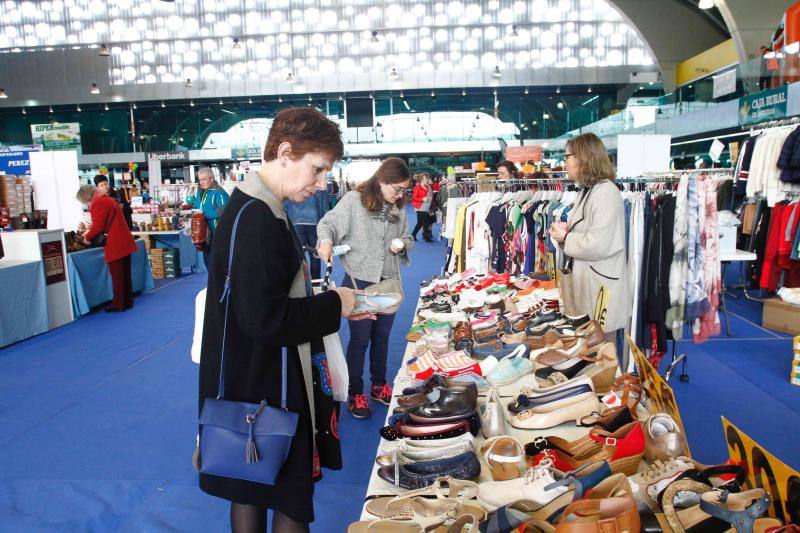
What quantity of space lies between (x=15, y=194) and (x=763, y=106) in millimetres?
12203

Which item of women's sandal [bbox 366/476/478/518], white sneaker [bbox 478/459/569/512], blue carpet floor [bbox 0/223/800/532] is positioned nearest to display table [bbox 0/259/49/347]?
blue carpet floor [bbox 0/223/800/532]

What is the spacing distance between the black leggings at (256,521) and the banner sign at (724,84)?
14.7 m

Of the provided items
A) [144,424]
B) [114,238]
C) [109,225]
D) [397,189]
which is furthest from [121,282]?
[397,189]

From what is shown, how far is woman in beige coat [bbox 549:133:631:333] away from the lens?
2979 millimetres

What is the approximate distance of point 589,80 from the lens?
84.7 ft

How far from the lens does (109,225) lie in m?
6.84

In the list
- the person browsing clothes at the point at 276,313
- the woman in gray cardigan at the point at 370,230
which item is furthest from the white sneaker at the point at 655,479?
the woman in gray cardigan at the point at 370,230

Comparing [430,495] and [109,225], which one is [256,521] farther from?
[109,225]

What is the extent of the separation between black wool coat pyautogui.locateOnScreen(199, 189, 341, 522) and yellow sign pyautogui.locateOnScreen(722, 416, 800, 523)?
101cm

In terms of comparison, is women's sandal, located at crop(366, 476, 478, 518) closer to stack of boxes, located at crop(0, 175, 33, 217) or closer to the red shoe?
the red shoe

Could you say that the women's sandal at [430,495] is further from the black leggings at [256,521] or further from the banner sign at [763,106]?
the banner sign at [763,106]

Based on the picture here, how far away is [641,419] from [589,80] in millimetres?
26782

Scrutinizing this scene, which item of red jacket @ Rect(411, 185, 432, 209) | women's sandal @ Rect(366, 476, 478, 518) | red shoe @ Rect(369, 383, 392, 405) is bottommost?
red shoe @ Rect(369, 383, 392, 405)

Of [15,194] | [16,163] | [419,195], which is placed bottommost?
[419,195]
